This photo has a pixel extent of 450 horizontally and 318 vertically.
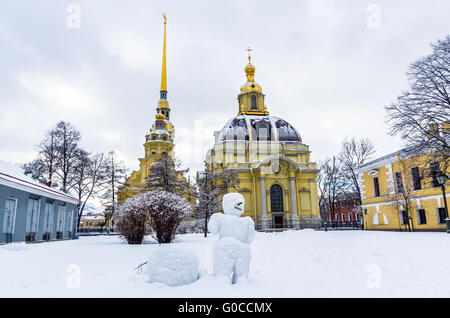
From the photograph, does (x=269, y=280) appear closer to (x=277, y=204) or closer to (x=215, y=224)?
(x=215, y=224)

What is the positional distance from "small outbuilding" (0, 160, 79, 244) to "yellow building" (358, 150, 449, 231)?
902 inches

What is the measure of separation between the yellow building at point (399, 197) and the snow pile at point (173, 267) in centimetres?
1794

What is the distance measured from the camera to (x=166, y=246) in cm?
561

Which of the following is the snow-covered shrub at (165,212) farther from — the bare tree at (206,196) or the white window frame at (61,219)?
the white window frame at (61,219)

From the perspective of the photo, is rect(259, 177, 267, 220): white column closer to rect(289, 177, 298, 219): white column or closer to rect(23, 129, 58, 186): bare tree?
rect(289, 177, 298, 219): white column

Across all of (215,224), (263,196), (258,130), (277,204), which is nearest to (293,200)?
(277,204)

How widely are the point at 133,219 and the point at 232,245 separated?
10404 millimetres

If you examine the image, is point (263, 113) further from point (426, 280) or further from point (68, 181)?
point (426, 280)

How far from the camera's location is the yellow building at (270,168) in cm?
3522

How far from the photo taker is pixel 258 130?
41031 millimetres

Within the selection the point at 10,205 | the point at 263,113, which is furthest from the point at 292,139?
the point at 10,205

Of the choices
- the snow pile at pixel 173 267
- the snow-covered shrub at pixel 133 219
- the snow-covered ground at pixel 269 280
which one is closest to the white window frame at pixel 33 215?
the snow-covered shrub at pixel 133 219
